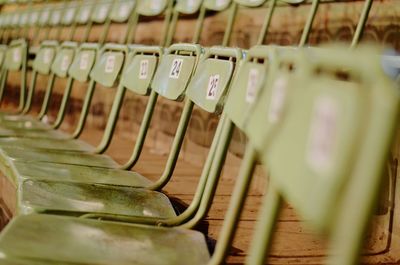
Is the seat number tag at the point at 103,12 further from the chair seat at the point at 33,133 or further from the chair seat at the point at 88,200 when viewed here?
the chair seat at the point at 88,200

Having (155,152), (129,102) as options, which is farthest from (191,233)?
(129,102)

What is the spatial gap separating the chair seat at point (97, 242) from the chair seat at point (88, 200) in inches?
4.3

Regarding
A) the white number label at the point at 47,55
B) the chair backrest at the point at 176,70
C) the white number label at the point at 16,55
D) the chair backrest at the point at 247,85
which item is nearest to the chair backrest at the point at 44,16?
the white number label at the point at 16,55

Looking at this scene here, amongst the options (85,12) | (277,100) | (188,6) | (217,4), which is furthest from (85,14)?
(277,100)

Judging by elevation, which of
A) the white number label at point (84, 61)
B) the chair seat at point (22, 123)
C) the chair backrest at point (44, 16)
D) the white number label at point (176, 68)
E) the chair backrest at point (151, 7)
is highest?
the chair backrest at point (151, 7)

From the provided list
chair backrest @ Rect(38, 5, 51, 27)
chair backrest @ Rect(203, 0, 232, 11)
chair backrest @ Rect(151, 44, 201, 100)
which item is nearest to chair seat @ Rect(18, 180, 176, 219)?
chair backrest @ Rect(151, 44, 201, 100)

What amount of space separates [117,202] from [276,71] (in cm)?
68

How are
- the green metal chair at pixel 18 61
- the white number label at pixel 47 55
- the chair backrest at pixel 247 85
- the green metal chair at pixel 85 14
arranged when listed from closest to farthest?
the chair backrest at pixel 247 85, the white number label at pixel 47 55, the green metal chair at pixel 18 61, the green metal chair at pixel 85 14

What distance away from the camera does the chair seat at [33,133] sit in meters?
2.18

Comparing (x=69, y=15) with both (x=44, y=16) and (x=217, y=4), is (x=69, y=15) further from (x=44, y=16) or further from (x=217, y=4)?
(x=217, y=4)

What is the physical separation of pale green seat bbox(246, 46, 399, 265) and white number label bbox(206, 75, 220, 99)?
22.5 inches

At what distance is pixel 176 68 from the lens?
1.50 meters

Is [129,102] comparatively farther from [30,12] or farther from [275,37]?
[30,12]

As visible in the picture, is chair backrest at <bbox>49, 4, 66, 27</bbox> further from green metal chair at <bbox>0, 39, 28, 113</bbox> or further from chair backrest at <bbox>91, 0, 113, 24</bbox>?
green metal chair at <bbox>0, 39, 28, 113</bbox>
